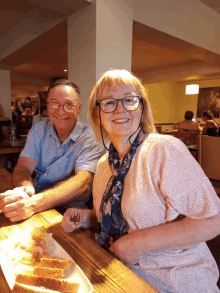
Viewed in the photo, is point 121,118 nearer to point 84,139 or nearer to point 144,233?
point 144,233

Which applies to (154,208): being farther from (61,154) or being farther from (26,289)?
(61,154)

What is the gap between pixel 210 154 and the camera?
3.02 meters

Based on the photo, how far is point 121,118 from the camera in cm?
99

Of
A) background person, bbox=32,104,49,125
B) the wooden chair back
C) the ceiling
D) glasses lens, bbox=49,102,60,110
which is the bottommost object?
the wooden chair back

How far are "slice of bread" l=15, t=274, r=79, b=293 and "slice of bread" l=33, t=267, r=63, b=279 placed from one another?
0.08ft

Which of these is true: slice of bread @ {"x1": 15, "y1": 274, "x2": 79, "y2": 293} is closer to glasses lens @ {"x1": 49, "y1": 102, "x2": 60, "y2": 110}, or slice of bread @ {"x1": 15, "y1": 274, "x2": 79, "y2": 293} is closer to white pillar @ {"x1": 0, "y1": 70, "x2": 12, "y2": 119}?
glasses lens @ {"x1": 49, "y1": 102, "x2": 60, "y2": 110}

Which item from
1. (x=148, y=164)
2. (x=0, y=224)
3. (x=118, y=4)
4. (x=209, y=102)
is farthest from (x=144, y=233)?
(x=209, y=102)

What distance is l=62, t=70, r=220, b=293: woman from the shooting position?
2.70ft

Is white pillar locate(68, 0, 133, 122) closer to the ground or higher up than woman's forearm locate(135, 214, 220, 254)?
higher up

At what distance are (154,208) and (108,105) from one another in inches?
19.5

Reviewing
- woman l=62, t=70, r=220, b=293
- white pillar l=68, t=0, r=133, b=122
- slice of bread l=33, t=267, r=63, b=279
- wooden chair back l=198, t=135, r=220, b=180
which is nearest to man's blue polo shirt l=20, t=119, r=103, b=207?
white pillar l=68, t=0, r=133, b=122

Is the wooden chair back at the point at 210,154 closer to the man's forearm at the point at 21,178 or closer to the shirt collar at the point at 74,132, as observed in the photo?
the shirt collar at the point at 74,132

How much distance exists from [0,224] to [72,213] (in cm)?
35

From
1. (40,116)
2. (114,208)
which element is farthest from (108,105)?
(40,116)
